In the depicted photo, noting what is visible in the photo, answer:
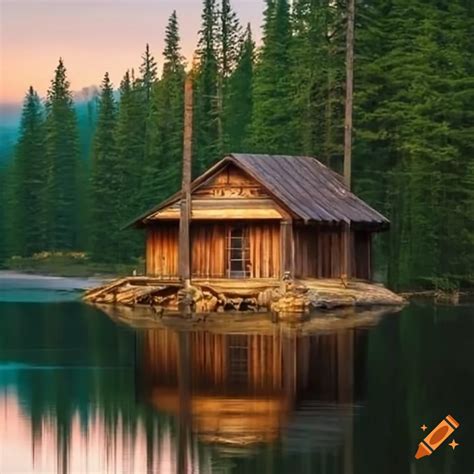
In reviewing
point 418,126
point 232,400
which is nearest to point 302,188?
point 418,126

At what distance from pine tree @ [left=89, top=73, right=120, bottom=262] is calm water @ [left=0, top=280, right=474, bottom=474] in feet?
157

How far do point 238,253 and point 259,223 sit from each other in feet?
4.20

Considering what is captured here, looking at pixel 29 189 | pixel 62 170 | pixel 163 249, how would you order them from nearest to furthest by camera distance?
pixel 163 249, pixel 29 189, pixel 62 170

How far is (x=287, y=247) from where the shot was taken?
1598 inches

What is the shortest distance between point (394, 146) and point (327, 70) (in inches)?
195

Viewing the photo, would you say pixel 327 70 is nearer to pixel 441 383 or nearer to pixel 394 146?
pixel 394 146

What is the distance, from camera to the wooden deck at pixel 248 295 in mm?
38906

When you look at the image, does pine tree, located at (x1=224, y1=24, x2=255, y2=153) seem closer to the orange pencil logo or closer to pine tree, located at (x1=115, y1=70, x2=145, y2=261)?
pine tree, located at (x1=115, y1=70, x2=145, y2=261)

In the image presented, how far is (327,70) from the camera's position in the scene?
53.9m

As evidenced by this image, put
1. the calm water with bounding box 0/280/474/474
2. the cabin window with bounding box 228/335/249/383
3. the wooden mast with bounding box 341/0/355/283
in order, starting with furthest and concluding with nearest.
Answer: the wooden mast with bounding box 341/0/355/283 → the cabin window with bounding box 228/335/249/383 → the calm water with bounding box 0/280/474/474

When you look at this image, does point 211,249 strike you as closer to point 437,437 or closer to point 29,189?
point 437,437

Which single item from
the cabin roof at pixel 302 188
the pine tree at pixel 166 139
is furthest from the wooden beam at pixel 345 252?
the pine tree at pixel 166 139

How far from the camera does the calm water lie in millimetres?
15688

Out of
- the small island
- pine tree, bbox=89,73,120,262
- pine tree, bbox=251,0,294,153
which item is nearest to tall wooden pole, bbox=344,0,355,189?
the small island
